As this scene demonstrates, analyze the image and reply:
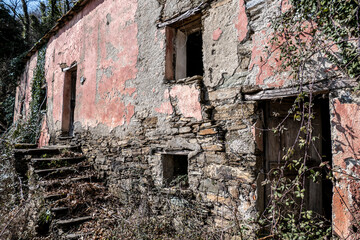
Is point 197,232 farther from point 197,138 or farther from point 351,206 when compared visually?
point 351,206

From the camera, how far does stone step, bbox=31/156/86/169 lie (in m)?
4.94

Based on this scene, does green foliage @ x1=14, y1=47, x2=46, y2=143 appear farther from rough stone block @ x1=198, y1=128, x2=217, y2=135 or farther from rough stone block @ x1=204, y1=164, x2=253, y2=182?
rough stone block @ x1=204, y1=164, x2=253, y2=182

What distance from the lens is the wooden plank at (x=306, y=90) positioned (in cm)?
223

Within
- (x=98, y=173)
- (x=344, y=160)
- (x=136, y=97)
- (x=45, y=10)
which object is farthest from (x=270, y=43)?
(x=45, y=10)

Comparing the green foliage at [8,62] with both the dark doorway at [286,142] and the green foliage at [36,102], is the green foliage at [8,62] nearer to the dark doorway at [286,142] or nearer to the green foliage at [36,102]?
the green foliage at [36,102]

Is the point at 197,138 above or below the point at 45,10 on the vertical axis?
below

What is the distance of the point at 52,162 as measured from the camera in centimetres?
509

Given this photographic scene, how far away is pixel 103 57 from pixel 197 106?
10.0ft

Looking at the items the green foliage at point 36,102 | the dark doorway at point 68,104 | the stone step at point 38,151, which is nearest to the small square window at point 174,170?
the stone step at point 38,151

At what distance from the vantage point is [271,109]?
2967mm

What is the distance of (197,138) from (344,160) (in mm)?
1794

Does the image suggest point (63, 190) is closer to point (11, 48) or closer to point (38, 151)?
point (38, 151)

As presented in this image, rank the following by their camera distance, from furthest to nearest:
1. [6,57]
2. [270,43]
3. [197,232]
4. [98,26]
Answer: [6,57]
[98,26]
[197,232]
[270,43]

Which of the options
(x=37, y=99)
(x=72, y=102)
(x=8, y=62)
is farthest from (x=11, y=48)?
(x=72, y=102)
